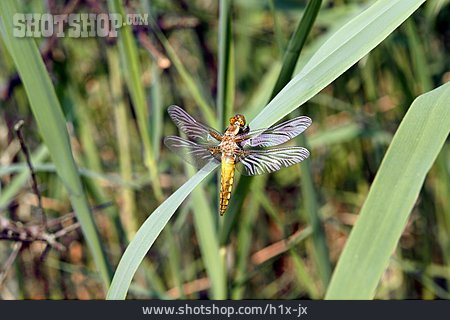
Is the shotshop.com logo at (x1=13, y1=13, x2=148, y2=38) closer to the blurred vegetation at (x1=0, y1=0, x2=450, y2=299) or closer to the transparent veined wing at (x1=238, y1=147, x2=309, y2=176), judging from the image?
the blurred vegetation at (x1=0, y1=0, x2=450, y2=299)

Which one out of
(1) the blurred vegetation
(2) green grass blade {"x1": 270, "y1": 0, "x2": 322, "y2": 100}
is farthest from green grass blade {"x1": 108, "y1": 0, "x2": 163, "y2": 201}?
(2) green grass blade {"x1": 270, "y1": 0, "x2": 322, "y2": 100}

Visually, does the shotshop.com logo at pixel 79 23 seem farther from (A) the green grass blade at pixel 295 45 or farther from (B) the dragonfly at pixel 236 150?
(A) the green grass blade at pixel 295 45

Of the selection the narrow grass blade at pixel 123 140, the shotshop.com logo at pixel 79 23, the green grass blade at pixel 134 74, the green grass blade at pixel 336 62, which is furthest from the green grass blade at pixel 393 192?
the narrow grass blade at pixel 123 140

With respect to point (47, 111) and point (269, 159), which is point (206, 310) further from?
point (47, 111)

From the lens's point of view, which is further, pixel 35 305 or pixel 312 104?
pixel 312 104

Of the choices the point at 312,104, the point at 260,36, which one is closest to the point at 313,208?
the point at 312,104

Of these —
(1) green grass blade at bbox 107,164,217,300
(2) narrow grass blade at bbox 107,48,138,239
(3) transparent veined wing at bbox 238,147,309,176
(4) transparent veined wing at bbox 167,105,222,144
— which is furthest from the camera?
(2) narrow grass blade at bbox 107,48,138,239

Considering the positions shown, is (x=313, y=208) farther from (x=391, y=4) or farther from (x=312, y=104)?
(x=312, y=104)

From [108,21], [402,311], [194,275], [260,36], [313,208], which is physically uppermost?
[260,36]
